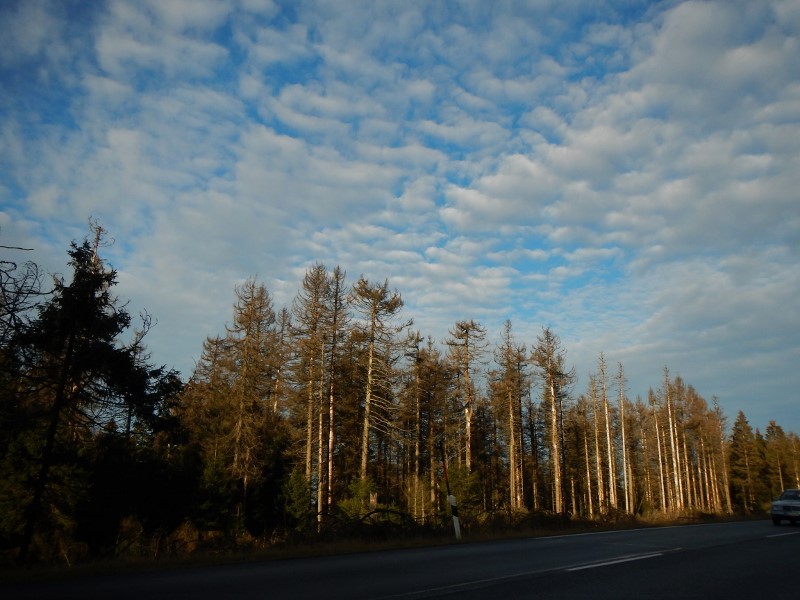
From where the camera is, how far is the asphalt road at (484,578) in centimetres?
706

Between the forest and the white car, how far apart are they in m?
7.27

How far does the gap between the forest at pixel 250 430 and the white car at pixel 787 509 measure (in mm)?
7272

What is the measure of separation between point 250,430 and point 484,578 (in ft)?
94.7

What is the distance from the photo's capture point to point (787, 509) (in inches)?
877

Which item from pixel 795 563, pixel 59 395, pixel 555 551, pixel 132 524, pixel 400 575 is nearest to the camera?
pixel 400 575

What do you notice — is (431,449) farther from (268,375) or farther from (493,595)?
(493,595)

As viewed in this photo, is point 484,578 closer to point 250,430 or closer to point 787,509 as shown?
point 787,509

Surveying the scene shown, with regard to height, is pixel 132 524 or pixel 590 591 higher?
pixel 590 591

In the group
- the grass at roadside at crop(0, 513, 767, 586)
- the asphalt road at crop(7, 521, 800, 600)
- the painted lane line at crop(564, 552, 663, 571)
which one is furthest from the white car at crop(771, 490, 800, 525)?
the painted lane line at crop(564, 552, 663, 571)

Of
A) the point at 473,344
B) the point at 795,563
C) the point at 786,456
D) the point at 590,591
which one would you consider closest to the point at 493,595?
the point at 590,591

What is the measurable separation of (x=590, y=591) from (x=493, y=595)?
135 cm

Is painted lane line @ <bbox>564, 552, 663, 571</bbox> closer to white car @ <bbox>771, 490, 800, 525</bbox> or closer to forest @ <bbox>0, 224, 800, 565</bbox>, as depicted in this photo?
forest @ <bbox>0, 224, 800, 565</bbox>

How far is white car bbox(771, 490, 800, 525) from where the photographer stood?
22.0m

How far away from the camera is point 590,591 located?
7.15 m
